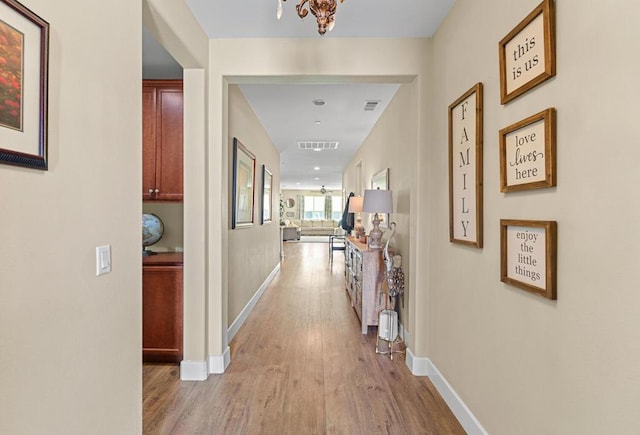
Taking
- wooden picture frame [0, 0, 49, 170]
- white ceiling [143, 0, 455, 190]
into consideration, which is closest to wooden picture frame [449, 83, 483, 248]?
white ceiling [143, 0, 455, 190]

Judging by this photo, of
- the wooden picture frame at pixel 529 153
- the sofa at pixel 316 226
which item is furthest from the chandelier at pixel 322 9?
the sofa at pixel 316 226

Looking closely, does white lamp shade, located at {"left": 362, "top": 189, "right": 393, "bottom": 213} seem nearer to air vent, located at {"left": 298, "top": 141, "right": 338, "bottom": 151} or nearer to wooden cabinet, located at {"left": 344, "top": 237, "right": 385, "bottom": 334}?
wooden cabinet, located at {"left": 344, "top": 237, "right": 385, "bottom": 334}

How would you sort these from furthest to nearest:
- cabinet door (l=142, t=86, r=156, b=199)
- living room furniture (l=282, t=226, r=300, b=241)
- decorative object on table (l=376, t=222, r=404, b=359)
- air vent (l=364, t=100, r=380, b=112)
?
living room furniture (l=282, t=226, r=300, b=241) < air vent (l=364, t=100, r=380, b=112) < decorative object on table (l=376, t=222, r=404, b=359) < cabinet door (l=142, t=86, r=156, b=199)

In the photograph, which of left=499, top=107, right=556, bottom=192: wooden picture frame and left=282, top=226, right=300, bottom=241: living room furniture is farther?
left=282, top=226, right=300, bottom=241: living room furniture

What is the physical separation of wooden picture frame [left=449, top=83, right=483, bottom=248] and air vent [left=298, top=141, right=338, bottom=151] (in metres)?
4.24

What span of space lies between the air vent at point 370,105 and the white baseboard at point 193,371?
333 centimetres

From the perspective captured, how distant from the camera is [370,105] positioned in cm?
423

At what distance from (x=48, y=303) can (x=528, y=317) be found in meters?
1.81

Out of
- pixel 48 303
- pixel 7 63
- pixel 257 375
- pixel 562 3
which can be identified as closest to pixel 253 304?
pixel 257 375

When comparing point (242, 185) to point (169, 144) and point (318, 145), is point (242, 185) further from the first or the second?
point (318, 145)

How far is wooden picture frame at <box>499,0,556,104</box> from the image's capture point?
1294mm

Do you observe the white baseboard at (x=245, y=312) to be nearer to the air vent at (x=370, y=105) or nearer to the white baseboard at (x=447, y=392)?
the white baseboard at (x=447, y=392)

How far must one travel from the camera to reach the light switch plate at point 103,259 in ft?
4.37

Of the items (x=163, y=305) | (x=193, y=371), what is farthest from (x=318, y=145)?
(x=193, y=371)
